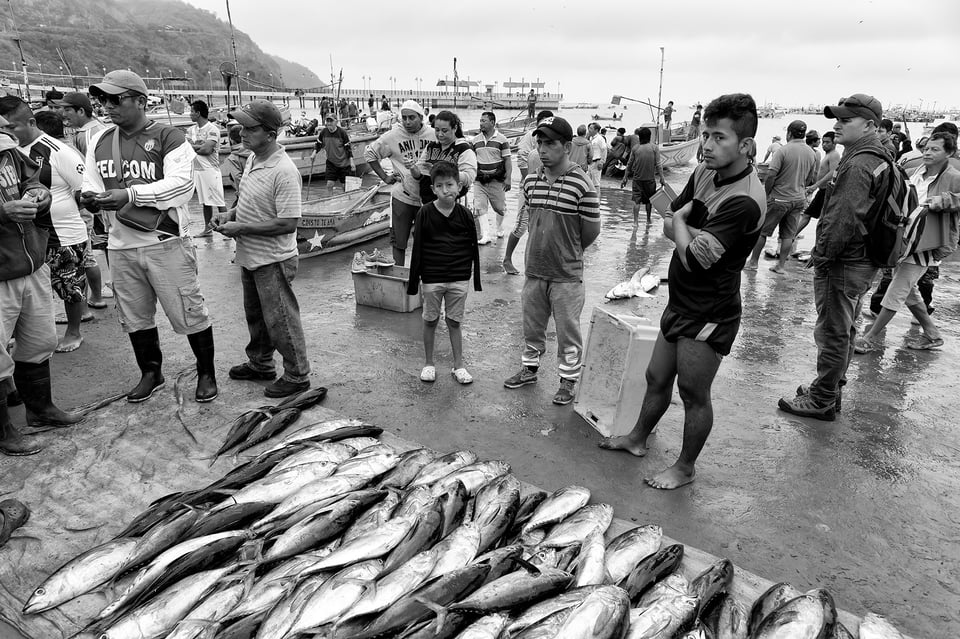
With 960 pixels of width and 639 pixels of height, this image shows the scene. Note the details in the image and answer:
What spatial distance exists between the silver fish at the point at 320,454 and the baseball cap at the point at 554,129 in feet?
8.83

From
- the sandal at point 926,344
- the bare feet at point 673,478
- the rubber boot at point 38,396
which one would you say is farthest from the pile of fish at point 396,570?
the sandal at point 926,344

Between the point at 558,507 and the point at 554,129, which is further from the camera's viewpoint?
the point at 554,129

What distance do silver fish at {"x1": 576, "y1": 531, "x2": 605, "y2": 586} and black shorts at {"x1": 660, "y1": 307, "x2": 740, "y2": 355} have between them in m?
1.32

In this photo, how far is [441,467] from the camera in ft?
11.7

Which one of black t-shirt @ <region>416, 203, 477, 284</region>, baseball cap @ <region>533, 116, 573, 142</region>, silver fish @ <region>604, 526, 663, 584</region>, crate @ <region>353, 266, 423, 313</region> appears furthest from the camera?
crate @ <region>353, 266, 423, 313</region>

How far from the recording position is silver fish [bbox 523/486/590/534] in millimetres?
3119

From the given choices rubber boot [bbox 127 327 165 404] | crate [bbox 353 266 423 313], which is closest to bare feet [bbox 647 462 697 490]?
rubber boot [bbox 127 327 165 404]

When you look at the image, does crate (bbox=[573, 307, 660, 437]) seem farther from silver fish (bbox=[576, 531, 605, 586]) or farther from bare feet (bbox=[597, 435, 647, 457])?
silver fish (bbox=[576, 531, 605, 586])

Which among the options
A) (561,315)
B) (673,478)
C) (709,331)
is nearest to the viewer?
(709,331)

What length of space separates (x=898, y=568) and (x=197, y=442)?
435 cm

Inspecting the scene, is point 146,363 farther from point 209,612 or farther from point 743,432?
point 743,432

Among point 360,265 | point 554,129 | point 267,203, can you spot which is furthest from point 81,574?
point 360,265

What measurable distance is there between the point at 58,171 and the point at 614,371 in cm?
459

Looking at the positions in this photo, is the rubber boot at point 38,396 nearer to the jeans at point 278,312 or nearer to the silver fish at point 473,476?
the jeans at point 278,312
